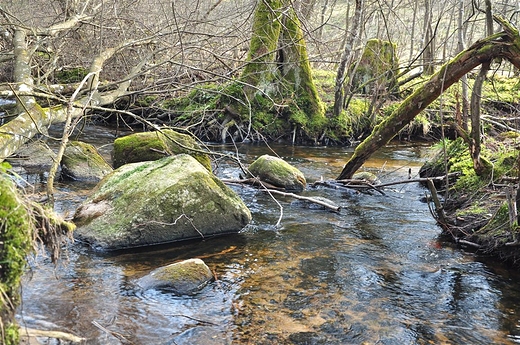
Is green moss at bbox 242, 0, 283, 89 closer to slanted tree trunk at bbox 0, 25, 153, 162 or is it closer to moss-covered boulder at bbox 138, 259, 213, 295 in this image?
slanted tree trunk at bbox 0, 25, 153, 162

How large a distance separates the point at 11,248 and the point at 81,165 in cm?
785

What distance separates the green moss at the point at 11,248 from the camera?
7.39ft

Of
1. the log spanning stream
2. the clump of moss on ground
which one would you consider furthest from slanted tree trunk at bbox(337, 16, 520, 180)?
the log spanning stream

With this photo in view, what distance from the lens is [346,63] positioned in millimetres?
14180

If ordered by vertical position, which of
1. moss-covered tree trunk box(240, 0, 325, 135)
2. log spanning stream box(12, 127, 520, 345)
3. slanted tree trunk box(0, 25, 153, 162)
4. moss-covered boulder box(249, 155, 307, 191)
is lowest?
log spanning stream box(12, 127, 520, 345)

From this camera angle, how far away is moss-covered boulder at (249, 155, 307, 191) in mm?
9695

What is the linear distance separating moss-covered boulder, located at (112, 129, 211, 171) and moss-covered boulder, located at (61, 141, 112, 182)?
15.0 inches

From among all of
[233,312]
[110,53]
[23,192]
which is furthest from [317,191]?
[23,192]

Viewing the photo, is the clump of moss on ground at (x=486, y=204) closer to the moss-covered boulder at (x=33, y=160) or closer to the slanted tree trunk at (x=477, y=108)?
the slanted tree trunk at (x=477, y=108)

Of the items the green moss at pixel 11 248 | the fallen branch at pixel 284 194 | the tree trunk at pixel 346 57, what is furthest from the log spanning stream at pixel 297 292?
the tree trunk at pixel 346 57

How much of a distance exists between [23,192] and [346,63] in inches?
493

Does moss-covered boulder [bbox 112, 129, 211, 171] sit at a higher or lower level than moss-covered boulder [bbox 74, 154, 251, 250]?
higher

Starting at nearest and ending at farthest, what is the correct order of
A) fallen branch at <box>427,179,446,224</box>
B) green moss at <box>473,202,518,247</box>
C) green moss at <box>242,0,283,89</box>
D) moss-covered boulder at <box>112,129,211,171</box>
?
green moss at <box>473,202,518,247</box>
fallen branch at <box>427,179,446,224</box>
moss-covered boulder at <box>112,129,211,171</box>
green moss at <box>242,0,283,89</box>

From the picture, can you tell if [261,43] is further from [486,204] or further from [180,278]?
Answer: [180,278]
